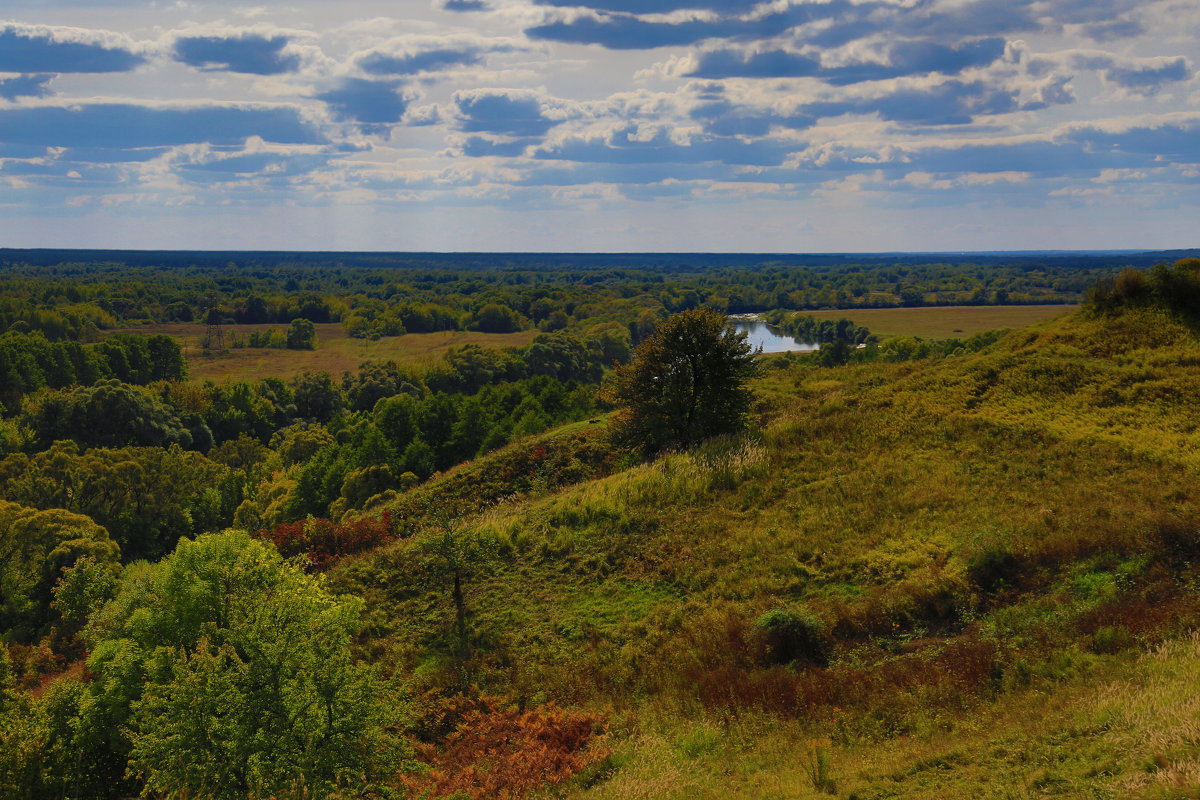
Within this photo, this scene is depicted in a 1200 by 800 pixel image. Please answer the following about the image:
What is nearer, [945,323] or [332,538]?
[332,538]

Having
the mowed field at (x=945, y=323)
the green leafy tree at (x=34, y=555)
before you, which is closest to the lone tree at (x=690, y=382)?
the green leafy tree at (x=34, y=555)

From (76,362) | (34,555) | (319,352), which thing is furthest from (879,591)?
(319,352)

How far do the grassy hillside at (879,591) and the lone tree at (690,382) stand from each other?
10.7 ft

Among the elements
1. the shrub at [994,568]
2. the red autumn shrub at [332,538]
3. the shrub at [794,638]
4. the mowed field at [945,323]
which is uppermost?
the mowed field at [945,323]

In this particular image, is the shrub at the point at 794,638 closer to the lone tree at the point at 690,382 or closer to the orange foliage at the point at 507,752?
the orange foliage at the point at 507,752

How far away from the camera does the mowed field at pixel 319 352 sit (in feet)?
452

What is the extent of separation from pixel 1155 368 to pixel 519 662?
28.8 m

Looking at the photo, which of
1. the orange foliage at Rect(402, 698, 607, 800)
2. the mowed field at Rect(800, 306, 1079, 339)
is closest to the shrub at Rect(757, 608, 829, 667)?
the orange foliage at Rect(402, 698, 607, 800)

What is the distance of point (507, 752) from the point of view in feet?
54.6

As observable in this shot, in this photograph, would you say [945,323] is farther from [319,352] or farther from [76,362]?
[76,362]

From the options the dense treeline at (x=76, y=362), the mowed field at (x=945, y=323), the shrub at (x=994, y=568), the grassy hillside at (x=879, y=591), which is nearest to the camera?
the grassy hillside at (x=879, y=591)

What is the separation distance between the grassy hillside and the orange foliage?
0.70 meters

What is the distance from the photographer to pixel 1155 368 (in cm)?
3128

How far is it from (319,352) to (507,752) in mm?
159932
